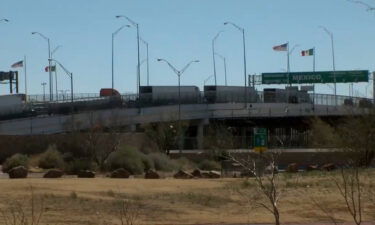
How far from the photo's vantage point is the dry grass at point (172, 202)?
23.4 metres

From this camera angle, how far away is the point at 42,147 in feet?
245

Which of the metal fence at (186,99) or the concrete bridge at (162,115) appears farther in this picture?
the metal fence at (186,99)

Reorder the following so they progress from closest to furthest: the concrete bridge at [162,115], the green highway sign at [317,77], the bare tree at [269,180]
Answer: the bare tree at [269,180] → the concrete bridge at [162,115] → the green highway sign at [317,77]

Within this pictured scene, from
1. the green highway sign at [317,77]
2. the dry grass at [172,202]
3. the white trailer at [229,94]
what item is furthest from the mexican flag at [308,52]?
the dry grass at [172,202]

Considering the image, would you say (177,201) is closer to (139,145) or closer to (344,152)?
(344,152)

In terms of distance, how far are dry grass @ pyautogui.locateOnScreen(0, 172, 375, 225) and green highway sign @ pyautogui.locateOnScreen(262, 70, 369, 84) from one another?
108m

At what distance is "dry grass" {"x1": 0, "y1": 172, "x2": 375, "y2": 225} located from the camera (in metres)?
23.4

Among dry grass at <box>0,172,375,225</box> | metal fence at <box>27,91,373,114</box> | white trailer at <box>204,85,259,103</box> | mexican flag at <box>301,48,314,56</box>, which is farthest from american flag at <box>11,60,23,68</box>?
dry grass at <box>0,172,375,225</box>

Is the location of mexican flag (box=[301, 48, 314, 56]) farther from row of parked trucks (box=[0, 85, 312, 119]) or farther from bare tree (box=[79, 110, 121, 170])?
bare tree (box=[79, 110, 121, 170])

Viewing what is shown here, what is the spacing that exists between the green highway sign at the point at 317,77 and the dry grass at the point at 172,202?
10770cm

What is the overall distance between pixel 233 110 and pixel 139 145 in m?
40.3

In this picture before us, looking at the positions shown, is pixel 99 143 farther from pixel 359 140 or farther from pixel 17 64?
pixel 17 64

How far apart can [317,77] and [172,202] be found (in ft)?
391

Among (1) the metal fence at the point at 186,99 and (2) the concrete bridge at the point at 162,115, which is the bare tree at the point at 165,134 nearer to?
(2) the concrete bridge at the point at 162,115
